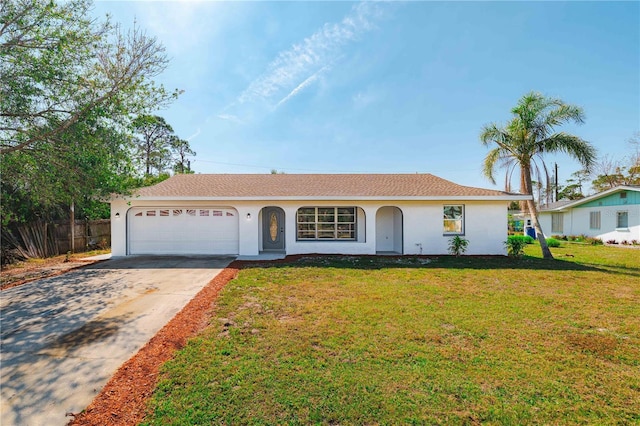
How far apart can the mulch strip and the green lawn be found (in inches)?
7.0

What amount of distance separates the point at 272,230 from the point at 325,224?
2.75m

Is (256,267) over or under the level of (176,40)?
under

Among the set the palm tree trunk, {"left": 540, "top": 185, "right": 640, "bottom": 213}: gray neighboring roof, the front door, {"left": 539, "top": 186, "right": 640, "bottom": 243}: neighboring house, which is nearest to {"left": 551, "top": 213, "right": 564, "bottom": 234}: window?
{"left": 539, "top": 186, "right": 640, "bottom": 243}: neighboring house

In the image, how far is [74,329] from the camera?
4766 millimetres

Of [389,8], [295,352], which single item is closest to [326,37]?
[389,8]

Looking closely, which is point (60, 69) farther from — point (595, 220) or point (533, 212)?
point (595, 220)

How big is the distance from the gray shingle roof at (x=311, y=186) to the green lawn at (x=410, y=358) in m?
5.42

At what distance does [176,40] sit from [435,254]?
42.2 ft

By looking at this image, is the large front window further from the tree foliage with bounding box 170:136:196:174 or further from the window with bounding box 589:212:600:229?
the tree foliage with bounding box 170:136:196:174

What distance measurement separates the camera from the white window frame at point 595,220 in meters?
19.2

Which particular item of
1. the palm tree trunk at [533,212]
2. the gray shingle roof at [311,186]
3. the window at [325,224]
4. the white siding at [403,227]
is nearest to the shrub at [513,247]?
the white siding at [403,227]

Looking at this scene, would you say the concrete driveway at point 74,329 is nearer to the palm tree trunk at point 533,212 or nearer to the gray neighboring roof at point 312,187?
the gray neighboring roof at point 312,187

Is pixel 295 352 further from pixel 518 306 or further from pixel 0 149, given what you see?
pixel 0 149

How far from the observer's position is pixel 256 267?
31.3 ft
